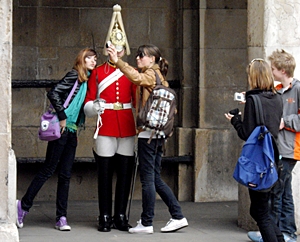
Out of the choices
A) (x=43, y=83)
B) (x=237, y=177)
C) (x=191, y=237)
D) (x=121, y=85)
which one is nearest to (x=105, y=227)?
(x=191, y=237)

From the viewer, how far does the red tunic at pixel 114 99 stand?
320 inches

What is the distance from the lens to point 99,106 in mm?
7930

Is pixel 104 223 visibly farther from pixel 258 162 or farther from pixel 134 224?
pixel 258 162

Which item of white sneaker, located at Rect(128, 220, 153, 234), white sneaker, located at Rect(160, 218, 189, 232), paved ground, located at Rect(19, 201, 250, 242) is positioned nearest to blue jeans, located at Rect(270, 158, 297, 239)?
paved ground, located at Rect(19, 201, 250, 242)

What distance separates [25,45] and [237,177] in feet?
13.4

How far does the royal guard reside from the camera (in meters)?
8.12

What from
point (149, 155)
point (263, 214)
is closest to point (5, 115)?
point (149, 155)

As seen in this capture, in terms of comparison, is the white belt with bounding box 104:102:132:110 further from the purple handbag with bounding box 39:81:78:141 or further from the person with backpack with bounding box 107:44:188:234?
the purple handbag with bounding box 39:81:78:141

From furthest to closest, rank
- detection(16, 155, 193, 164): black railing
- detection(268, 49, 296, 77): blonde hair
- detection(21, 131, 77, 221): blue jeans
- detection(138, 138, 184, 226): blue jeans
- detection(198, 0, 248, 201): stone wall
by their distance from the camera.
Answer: detection(198, 0, 248, 201): stone wall, detection(16, 155, 193, 164): black railing, detection(21, 131, 77, 221): blue jeans, detection(138, 138, 184, 226): blue jeans, detection(268, 49, 296, 77): blonde hair

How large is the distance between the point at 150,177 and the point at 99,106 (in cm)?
80

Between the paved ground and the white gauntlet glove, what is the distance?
1.13 metres

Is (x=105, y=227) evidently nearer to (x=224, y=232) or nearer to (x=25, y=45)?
(x=224, y=232)

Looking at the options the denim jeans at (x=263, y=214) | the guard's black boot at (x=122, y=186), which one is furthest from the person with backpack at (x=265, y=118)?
the guard's black boot at (x=122, y=186)

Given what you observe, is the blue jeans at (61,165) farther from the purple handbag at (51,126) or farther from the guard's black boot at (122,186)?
the guard's black boot at (122,186)
